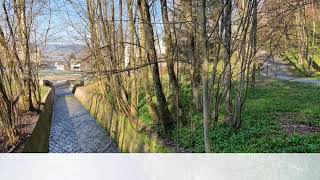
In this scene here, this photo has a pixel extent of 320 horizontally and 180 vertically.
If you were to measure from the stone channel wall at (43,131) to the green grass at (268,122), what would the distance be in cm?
86

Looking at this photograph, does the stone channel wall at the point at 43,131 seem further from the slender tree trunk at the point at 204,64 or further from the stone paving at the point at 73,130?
the slender tree trunk at the point at 204,64

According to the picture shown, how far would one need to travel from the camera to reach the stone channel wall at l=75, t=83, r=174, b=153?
2.86 metres

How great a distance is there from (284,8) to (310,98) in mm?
570

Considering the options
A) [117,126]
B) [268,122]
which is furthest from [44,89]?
Result: [268,122]

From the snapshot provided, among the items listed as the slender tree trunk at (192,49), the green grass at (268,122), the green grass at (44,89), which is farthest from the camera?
the green grass at (44,89)

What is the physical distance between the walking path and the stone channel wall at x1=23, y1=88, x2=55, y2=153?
4.23ft

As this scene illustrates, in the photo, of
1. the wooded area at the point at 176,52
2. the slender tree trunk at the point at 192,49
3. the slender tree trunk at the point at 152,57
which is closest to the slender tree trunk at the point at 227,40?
the wooded area at the point at 176,52

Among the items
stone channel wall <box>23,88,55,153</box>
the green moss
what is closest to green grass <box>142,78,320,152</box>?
the green moss

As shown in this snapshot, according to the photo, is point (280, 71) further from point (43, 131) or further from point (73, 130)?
point (43, 131)

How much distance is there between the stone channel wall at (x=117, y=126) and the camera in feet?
9.38

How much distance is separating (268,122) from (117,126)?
119cm

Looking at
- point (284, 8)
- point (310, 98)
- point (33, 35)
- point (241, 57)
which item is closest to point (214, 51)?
point (241, 57)

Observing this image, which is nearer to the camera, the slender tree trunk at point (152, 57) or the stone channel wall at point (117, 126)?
the slender tree trunk at point (152, 57)

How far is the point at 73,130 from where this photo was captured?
3.07 meters
